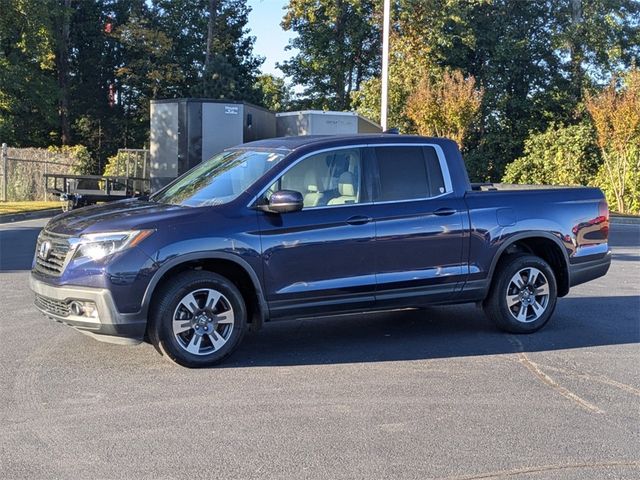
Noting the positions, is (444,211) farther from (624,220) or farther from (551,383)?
(624,220)

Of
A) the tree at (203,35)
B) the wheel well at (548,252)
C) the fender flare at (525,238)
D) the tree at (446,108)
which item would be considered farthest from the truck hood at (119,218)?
the tree at (203,35)

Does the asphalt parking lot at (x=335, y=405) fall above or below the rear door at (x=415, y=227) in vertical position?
below

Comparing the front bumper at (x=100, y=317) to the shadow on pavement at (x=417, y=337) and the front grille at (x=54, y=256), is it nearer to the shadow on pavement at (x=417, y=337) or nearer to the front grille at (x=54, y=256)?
the front grille at (x=54, y=256)

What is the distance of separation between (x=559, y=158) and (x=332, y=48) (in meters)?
14.7

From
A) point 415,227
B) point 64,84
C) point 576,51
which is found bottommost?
point 415,227

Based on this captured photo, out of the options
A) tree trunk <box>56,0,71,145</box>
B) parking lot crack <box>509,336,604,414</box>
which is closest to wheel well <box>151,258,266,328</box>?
parking lot crack <box>509,336,604,414</box>

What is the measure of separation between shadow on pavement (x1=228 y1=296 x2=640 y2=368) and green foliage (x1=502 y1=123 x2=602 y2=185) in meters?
26.0

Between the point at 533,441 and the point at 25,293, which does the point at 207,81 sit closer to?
the point at 25,293

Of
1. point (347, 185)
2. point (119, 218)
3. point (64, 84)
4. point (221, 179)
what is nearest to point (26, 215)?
point (221, 179)

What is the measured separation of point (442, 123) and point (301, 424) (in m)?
28.8

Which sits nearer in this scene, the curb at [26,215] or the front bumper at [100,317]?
the front bumper at [100,317]

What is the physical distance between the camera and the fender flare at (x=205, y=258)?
608cm

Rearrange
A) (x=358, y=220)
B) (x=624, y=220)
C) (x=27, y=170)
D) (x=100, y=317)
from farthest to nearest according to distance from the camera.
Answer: (x=27, y=170) → (x=624, y=220) → (x=358, y=220) → (x=100, y=317)

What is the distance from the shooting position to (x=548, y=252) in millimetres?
8094
